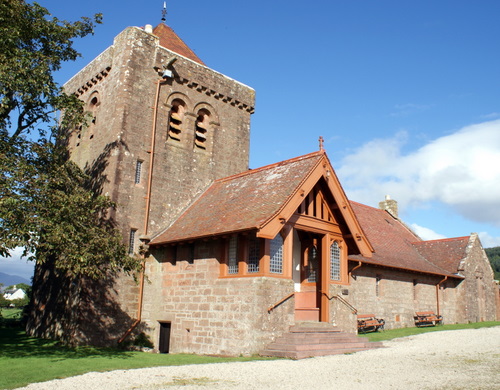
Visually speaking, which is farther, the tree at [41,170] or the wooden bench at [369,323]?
the wooden bench at [369,323]

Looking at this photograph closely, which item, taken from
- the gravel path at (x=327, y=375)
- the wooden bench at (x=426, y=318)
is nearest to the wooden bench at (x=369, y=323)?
the wooden bench at (x=426, y=318)

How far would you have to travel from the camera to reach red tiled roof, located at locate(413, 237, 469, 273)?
28266mm

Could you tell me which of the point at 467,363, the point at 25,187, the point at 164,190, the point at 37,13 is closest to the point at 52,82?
the point at 37,13

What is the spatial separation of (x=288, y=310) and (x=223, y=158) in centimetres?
952

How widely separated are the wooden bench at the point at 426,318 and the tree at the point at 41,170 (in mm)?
17311

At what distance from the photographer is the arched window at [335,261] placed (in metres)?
16.4

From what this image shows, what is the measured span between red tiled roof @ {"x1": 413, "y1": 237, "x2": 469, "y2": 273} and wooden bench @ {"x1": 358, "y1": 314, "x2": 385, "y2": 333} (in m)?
8.44

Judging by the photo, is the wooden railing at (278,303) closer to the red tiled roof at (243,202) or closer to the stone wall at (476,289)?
the red tiled roof at (243,202)

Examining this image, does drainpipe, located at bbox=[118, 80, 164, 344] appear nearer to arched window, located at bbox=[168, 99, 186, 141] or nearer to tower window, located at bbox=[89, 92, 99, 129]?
arched window, located at bbox=[168, 99, 186, 141]

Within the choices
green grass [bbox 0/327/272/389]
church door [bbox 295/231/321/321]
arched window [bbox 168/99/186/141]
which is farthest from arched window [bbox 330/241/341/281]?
arched window [bbox 168/99/186/141]

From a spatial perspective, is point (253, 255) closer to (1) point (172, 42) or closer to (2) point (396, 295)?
(2) point (396, 295)

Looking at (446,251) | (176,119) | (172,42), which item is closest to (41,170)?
(176,119)

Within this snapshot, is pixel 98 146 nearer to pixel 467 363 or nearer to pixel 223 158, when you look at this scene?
pixel 223 158

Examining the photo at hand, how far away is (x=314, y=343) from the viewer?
13.2m
